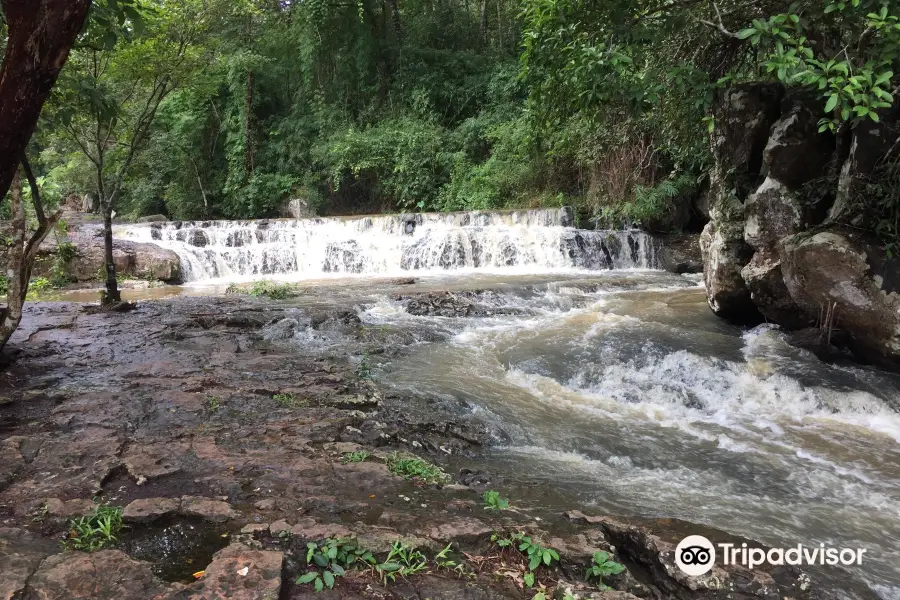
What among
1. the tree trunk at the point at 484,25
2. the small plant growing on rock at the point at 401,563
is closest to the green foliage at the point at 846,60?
the small plant growing on rock at the point at 401,563

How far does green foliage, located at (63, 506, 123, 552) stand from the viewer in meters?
2.29

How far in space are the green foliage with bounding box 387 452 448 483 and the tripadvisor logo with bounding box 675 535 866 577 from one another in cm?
140

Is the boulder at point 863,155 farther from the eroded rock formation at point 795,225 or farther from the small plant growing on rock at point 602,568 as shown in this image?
the small plant growing on rock at point 602,568

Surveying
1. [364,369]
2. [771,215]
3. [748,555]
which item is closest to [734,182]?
[771,215]

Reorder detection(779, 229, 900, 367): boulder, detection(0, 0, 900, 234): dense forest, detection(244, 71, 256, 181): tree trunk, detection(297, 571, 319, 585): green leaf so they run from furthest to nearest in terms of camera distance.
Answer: detection(244, 71, 256, 181): tree trunk
detection(0, 0, 900, 234): dense forest
detection(779, 229, 900, 367): boulder
detection(297, 571, 319, 585): green leaf

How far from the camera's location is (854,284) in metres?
5.54

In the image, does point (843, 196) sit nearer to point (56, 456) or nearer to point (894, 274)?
point (894, 274)

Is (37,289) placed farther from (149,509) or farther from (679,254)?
(679,254)

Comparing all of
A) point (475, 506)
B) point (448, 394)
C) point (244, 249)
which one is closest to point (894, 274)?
point (448, 394)

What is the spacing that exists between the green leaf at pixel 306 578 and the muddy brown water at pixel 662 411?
1.42m

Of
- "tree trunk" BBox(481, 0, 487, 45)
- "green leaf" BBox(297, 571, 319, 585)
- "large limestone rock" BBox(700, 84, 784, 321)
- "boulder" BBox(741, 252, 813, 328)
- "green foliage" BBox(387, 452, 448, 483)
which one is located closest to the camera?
"green leaf" BBox(297, 571, 319, 585)

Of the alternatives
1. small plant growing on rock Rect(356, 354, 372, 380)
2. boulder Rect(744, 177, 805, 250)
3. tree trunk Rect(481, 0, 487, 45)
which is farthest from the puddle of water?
tree trunk Rect(481, 0, 487, 45)

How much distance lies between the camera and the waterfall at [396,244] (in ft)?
47.3

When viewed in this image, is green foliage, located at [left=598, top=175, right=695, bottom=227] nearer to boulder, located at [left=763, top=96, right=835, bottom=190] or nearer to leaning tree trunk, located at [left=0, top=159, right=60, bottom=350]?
boulder, located at [left=763, top=96, right=835, bottom=190]
